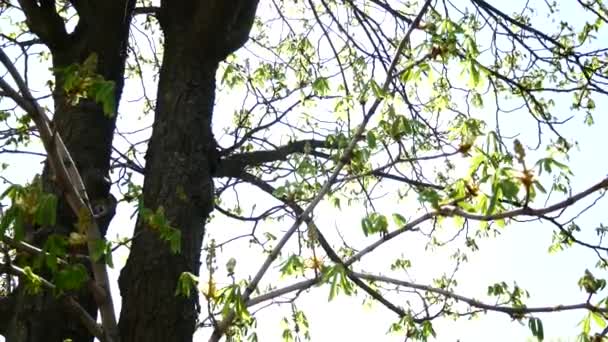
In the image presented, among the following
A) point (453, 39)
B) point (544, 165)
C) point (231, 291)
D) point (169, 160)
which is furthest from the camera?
point (169, 160)

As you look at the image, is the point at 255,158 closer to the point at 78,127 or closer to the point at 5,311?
the point at 78,127

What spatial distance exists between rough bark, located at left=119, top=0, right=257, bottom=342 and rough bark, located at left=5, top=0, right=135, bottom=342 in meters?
0.32

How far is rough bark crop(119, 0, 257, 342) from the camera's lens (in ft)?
11.0

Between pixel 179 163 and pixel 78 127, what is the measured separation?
69 cm

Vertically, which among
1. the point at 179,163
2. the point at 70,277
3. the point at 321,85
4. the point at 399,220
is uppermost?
the point at 321,85

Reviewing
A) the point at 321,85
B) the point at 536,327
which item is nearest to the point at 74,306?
the point at 321,85

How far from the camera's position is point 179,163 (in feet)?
12.5

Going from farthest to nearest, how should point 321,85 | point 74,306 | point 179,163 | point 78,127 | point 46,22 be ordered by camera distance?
point 46,22, point 78,127, point 179,163, point 321,85, point 74,306

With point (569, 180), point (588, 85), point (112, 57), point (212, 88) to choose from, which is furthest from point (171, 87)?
point (588, 85)

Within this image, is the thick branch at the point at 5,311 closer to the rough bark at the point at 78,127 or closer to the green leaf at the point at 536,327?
the rough bark at the point at 78,127

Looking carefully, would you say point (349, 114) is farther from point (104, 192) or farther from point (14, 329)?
point (14, 329)

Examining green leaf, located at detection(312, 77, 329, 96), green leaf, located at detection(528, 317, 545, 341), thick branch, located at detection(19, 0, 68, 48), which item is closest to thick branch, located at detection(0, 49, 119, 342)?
green leaf, located at detection(312, 77, 329, 96)

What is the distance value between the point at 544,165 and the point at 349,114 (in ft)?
5.76

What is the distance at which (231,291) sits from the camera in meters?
2.39
